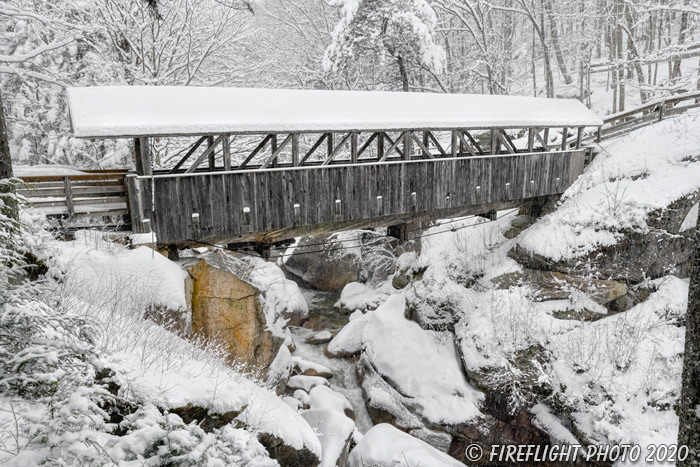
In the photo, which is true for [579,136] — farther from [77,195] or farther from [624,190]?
[77,195]

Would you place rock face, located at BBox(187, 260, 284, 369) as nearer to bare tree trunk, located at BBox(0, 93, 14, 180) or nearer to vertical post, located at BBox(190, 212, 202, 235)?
vertical post, located at BBox(190, 212, 202, 235)

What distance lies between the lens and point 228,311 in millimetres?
7832

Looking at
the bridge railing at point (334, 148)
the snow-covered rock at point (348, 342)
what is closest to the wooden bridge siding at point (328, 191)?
the bridge railing at point (334, 148)

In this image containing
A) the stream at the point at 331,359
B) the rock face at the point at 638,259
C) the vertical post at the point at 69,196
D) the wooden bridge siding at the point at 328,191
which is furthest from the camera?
the stream at the point at 331,359

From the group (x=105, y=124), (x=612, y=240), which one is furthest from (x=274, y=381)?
(x=612, y=240)

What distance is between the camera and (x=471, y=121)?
10.4 m

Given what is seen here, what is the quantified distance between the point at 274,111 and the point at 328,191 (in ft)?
6.50

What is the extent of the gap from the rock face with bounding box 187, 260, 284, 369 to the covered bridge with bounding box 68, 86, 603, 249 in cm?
90

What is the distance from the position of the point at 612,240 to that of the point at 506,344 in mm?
3910

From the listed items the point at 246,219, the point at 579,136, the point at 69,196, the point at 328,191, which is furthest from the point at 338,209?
the point at 579,136

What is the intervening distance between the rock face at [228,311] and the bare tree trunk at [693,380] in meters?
5.85

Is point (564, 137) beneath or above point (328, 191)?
above

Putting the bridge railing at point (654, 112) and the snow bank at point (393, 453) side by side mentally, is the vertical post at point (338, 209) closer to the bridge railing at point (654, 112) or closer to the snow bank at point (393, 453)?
the snow bank at point (393, 453)

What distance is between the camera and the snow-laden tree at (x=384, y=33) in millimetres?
15086
